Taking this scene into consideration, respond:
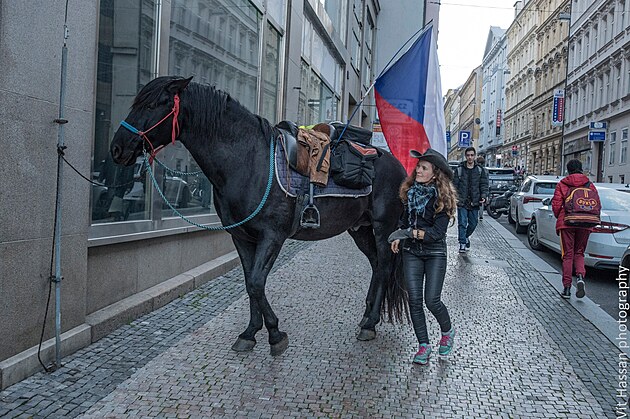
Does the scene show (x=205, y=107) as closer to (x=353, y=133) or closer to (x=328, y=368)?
(x=353, y=133)

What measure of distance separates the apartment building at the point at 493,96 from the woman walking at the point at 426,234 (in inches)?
3172

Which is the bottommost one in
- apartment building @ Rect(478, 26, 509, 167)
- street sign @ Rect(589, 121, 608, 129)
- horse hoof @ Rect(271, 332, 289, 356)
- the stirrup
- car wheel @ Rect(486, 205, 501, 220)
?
horse hoof @ Rect(271, 332, 289, 356)

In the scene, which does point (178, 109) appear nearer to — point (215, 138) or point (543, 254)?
point (215, 138)

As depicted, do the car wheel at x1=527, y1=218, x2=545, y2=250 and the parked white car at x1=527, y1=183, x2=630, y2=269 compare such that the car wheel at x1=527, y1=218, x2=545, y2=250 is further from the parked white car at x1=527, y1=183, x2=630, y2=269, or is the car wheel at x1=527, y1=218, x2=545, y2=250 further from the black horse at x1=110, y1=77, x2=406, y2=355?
the black horse at x1=110, y1=77, x2=406, y2=355

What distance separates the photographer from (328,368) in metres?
4.97

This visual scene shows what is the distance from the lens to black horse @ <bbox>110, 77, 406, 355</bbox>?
15.1 ft

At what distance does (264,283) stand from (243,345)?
679 millimetres

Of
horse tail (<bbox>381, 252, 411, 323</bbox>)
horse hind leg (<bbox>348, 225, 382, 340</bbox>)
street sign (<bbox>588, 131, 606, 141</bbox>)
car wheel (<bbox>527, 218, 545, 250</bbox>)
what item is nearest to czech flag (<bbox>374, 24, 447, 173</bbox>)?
horse hind leg (<bbox>348, 225, 382, 340</bbox>)

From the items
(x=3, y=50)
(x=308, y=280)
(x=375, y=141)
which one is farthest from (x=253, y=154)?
(x=375, y=141)

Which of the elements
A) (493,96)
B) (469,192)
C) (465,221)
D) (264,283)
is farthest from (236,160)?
(493,96)

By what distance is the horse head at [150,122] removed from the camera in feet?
14.8

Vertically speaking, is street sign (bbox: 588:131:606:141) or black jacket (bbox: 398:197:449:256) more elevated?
street sign (bbox: 588:131:606:141)

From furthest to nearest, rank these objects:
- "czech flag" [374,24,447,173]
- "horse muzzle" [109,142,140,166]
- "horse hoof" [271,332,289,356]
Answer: "czech flag" [374,24,447,173] → "horse hoof" [271,332,289,356] → "horse muzzle" [109,142,140,166]

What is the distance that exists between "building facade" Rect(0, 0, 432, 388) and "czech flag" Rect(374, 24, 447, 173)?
2236mm
